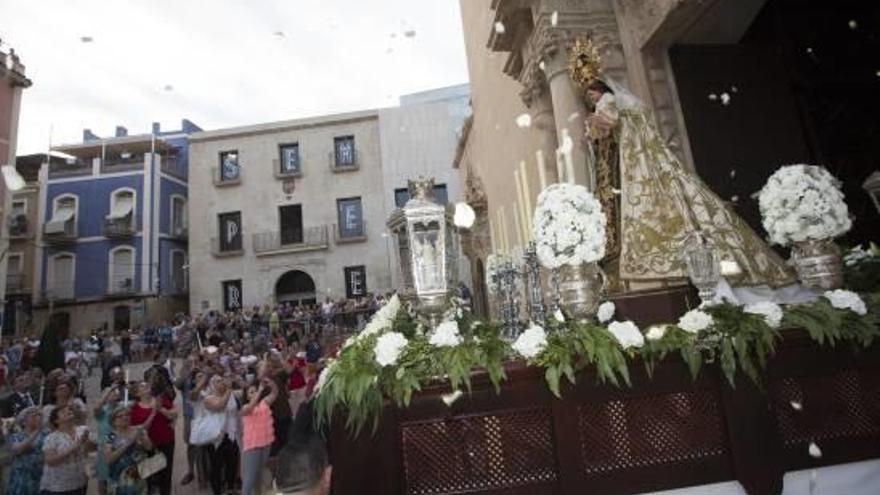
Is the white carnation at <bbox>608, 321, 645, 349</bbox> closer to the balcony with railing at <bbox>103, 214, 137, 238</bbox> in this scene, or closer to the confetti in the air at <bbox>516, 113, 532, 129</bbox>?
the confetti in the air at <bbox>516, 113, 532, 129</bbox>

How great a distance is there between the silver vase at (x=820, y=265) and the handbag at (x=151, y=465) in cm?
585

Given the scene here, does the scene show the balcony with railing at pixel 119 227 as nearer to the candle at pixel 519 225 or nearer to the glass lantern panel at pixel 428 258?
the candle at pixel 519 225

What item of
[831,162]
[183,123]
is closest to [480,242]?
[831,162]

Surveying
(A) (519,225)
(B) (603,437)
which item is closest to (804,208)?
(B) (603,437)

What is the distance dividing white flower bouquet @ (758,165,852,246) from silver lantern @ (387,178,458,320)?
2.32m

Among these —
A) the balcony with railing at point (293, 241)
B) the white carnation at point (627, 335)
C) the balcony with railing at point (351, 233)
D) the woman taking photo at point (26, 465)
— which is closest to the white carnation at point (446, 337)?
the white carnation at point (627, 335)

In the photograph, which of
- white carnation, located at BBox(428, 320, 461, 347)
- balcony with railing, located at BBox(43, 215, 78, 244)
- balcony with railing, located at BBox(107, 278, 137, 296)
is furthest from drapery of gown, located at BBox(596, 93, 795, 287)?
balcony with railing, located at BBox(43, 215, 78, 244)

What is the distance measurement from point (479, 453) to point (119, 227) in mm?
28670

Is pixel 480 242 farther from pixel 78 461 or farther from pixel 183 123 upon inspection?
pixel 183 123

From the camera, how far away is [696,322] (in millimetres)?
2912

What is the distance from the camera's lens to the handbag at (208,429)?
20.2ft

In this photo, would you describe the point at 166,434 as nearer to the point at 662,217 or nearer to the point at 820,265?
the point at 662,217

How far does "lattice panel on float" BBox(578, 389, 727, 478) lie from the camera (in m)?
2.75

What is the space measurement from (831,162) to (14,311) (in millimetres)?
31965
